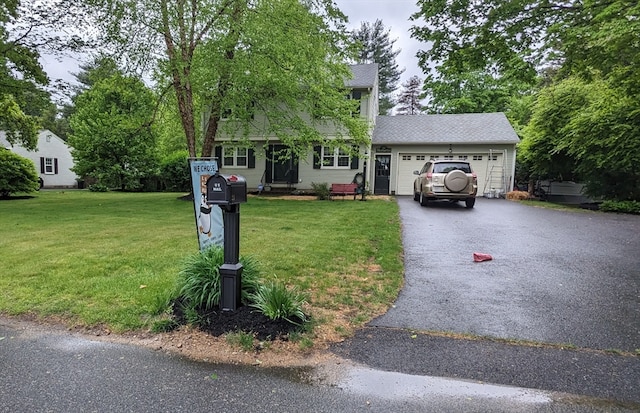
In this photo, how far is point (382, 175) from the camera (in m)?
18.7

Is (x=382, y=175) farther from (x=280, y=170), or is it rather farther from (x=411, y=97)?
(x=411, y=97)

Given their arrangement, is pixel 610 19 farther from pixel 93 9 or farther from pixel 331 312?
pixel 93 9

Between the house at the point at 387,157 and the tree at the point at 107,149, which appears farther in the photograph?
the tree at the point at 107,149

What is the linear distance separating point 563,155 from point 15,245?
18705 mm

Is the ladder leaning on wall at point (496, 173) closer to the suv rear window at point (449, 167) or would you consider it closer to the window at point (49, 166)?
the suv rear window at point (449, 167)

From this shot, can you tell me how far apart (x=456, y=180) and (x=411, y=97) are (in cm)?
3515

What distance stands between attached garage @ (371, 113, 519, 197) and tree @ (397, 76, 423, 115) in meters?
25.2

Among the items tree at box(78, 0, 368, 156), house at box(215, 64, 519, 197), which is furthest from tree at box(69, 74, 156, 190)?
tree at box(78, 0, 368, 156)

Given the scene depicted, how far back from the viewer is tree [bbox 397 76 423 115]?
43.5 metres

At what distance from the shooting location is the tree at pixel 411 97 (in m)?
43.5

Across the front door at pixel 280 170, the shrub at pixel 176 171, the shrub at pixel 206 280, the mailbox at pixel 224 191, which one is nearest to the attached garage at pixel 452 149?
the front door at pixel 280 170

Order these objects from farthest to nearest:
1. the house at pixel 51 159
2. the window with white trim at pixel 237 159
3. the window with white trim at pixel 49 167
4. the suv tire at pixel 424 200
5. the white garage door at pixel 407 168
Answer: the window with white trim at pixel 49 167 → the house at pixel 51 159 → the window with white trim at pixel 237 159 → the white garage door at pixel 407 168 → the suv tire at pixel 424 200

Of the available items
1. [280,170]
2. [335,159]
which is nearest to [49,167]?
[280,170]

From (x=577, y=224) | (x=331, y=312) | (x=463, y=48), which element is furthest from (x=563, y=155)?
(x=331, y=312)
